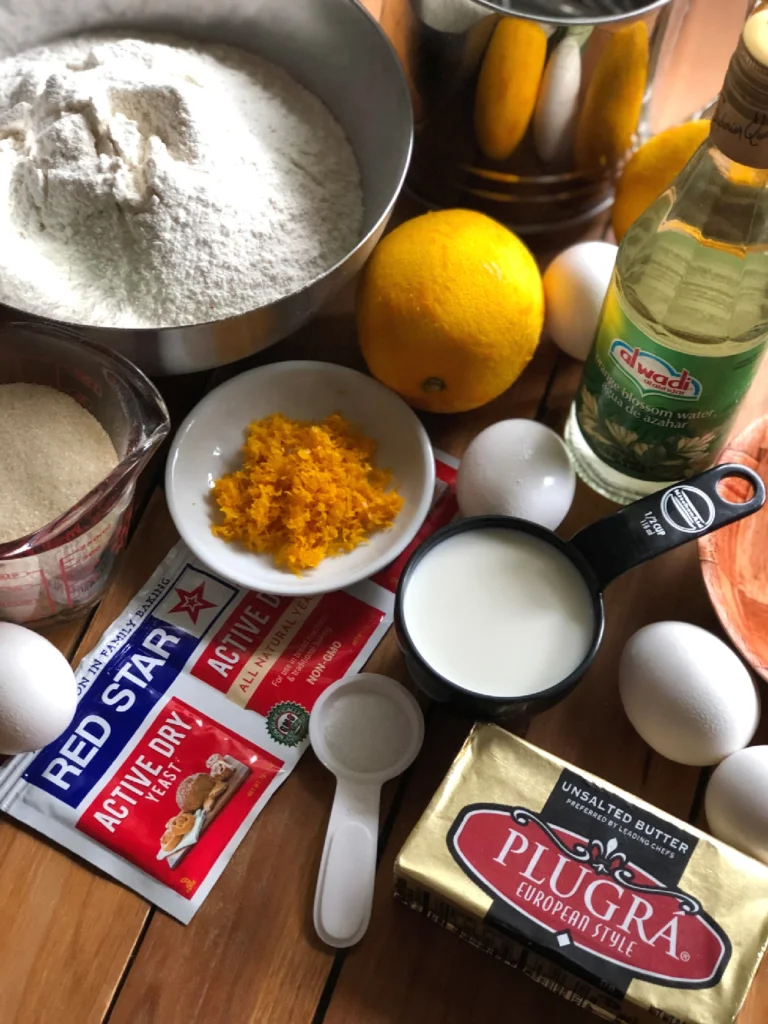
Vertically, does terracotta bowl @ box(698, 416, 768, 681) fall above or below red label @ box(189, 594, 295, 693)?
above

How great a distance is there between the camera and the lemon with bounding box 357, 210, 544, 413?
27.9 inches

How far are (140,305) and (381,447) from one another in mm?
212

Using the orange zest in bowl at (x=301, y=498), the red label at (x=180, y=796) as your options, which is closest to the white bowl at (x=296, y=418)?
the orange zest in bowl at (x=301, y=498)

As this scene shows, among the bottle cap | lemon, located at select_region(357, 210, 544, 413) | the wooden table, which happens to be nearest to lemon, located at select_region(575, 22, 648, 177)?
lemon, located at select_region(357, 210, 544, 413)

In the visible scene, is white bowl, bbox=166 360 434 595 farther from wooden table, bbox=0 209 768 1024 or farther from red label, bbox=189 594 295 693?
wooden table, bbox=0 209 768 1024

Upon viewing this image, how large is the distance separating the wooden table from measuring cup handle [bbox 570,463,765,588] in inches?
4.7

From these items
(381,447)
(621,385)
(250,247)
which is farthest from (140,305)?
(621,385)

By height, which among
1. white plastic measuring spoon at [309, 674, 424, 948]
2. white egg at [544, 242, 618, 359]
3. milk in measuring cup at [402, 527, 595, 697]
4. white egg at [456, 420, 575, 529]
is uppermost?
white egg at [544, 242, 618, 359]

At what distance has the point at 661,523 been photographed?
654 mm

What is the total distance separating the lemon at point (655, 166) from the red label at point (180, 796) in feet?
1.65

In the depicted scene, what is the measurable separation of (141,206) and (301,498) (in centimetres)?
24

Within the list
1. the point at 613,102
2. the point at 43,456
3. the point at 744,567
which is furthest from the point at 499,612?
the point at 613,102

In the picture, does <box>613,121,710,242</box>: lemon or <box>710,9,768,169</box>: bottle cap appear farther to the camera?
<box>613,121,710,242</box>: lemon

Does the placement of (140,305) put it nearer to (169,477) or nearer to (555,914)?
(169,477)
